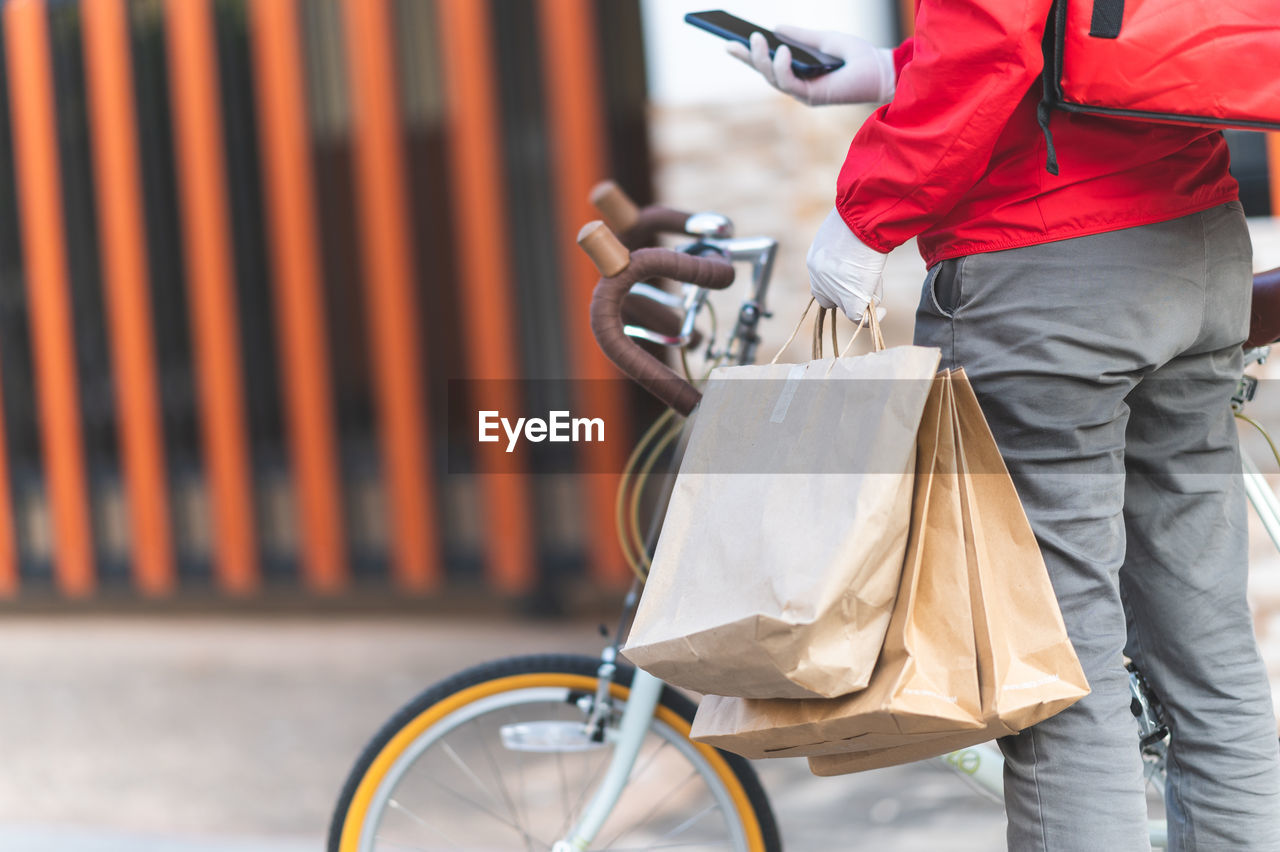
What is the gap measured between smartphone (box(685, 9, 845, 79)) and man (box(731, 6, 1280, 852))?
425 millimetres

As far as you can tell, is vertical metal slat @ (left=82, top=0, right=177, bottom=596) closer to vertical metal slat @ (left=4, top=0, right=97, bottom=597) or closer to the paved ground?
vertical metal slat @ (left=4, top=0, right=97, bottom=597)

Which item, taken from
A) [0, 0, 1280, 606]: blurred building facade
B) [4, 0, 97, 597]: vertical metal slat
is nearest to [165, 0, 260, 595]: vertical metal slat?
[0, 0, 1280, 606]: blurred building facade

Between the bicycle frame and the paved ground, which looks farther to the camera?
the paved ground

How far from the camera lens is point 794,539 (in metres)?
1.38

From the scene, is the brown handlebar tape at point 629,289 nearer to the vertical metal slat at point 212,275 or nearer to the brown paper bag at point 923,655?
the brown paper bag at point 923,655

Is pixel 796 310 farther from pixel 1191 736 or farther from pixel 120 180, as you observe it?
pixel 120 180

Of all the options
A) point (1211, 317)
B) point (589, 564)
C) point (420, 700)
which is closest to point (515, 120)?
point (589, 564)

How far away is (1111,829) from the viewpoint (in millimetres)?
1518

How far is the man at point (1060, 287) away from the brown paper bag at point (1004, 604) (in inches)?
3.6

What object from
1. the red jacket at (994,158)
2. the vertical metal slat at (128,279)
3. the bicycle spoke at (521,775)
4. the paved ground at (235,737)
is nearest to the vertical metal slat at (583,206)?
the paved ground at (235,737)

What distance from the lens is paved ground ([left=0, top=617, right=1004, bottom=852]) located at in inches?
119

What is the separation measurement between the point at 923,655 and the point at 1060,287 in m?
0.47

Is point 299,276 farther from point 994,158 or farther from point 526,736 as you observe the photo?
point 994,158

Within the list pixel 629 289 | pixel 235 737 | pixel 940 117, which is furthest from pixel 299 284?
pixel 940 117
